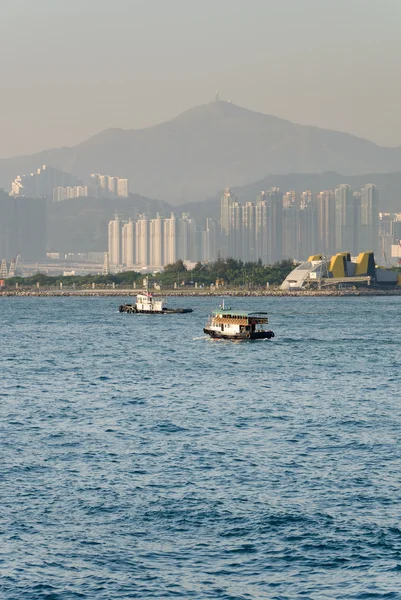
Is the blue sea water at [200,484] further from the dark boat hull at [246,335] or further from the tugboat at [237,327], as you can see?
the tugboat at [237,327]

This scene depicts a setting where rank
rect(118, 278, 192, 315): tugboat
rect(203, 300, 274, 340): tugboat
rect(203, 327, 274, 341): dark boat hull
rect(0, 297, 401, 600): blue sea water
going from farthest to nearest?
rect(118, 278, 192, 315): tugboat → rect(203, 300, 274, 340): tugboat → rect(203, 327, 274, 341): dark boat hull → rect(0, 297, 401, 600): blue sea water

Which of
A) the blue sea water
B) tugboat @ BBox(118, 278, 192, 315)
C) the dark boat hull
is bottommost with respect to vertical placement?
the blue sea water

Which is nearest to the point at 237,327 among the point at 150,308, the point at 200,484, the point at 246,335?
the point at 246,335

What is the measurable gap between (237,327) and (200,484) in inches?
2011

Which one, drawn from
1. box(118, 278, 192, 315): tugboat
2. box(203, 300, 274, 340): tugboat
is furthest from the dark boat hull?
box(118, 278, 192, 315): tugboat

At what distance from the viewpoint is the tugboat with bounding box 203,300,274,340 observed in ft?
254

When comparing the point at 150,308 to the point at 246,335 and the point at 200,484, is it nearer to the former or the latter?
the point at 246,335

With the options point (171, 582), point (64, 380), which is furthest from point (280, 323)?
point (171, 582)

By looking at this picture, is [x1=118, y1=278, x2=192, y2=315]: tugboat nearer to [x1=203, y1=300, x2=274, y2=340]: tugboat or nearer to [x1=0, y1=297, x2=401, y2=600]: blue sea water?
[x1=203, y1=300, x2=274, y2=340]: tugboat

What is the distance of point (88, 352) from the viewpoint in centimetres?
6962

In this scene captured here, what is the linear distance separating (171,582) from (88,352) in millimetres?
49216

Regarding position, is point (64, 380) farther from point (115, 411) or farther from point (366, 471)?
point (366, 471)

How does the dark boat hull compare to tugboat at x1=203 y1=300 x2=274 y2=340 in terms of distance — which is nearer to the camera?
the dark boat hull

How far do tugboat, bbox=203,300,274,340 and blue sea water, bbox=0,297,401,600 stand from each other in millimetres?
21275
